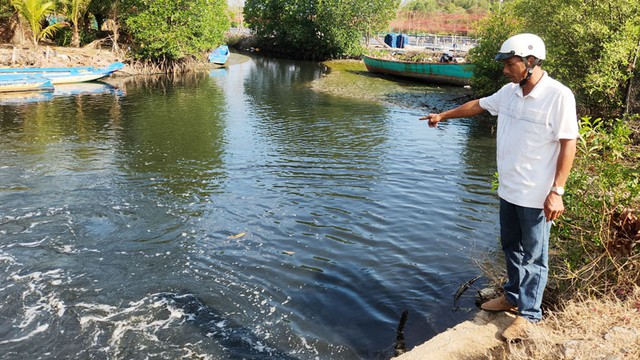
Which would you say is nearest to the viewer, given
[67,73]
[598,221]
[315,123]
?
[598,221]

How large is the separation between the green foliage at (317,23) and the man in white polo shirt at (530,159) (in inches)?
1785

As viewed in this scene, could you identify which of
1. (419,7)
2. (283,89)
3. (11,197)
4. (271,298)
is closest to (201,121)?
(11,197)

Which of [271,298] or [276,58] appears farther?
[276,58]

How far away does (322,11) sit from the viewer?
159ft

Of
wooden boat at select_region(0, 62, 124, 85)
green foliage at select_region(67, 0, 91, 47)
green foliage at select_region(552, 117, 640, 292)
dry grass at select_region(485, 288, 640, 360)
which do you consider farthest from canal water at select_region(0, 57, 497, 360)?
green foliage at select_region(67, 0, 91, 47)

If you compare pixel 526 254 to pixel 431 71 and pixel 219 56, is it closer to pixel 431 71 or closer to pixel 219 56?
pixel 431 71

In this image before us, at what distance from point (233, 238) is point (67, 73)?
76.9ft

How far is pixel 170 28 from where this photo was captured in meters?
33.4

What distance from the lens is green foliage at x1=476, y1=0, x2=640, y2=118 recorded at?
45.1 ft

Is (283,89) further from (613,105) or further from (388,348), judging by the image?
(388,348)

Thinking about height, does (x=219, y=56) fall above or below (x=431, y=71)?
above

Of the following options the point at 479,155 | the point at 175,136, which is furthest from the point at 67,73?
the point at 479,155

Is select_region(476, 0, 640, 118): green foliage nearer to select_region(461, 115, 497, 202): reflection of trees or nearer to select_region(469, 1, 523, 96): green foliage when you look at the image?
select_region(461, 115, 497, 202): reflection of trees

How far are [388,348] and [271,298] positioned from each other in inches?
68.1
